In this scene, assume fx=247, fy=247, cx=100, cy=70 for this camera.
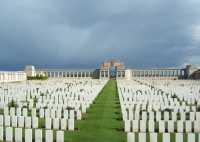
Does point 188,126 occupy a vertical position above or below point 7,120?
below

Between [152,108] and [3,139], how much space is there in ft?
23.6

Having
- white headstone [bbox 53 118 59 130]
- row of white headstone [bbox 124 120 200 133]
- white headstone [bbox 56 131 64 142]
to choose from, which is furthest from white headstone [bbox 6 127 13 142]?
row of white headstone [bbox 124 120 200 133]

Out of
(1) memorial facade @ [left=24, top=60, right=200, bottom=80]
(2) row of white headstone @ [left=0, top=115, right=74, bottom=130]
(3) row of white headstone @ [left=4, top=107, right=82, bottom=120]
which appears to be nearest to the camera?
(2) row of white headstone @ [left=0, top=115, right=74, bottom=130]

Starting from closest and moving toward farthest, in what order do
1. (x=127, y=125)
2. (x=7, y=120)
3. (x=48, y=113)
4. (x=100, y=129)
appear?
(x=127, y=125) → (x=7, y=120) → (x=100, y=129) → (x=48, y=113)

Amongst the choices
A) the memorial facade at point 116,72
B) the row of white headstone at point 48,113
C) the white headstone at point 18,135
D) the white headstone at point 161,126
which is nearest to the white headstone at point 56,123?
the row of white headstone at point 48,113

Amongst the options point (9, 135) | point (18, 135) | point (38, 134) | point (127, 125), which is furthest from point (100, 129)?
point (9, 135)

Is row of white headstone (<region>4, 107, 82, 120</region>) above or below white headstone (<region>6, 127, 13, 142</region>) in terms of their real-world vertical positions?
above

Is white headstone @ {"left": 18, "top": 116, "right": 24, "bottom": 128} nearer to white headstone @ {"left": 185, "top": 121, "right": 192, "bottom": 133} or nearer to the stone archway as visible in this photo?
white headstone @ {"left": 185, "top": 121, "right": 192, "bottom": 133}

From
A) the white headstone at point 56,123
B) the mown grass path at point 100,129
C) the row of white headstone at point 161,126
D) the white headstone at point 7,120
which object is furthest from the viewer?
the white headstone at point 7,120

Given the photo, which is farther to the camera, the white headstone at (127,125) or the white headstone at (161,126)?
the white headstone at (127,125)

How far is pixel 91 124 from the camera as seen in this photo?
408 inches

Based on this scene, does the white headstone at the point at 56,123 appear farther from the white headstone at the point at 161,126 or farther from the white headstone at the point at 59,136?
the white headstone at the point at 161,126

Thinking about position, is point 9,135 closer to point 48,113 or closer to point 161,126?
point 48,113

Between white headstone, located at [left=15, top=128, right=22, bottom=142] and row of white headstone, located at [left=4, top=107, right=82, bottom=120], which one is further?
row of white headstone, located at [left=4, top=107, right=82, bottom=120]
